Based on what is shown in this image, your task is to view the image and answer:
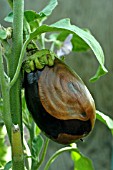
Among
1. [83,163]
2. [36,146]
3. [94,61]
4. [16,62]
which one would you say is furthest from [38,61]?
[94,61]

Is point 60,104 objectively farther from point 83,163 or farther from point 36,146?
point 83,163

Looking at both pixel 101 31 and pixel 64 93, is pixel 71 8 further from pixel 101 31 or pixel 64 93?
pixel 64 93

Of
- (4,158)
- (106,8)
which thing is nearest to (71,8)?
(106,8)

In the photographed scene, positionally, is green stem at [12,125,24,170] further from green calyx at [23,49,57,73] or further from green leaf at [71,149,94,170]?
green leaf at [71,149,94,170]

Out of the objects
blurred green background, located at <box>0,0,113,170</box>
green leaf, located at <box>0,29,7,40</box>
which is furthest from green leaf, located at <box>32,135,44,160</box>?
blurred green background, located at <box>0,0,113,170</box>

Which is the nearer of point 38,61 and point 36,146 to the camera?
point 38,61
